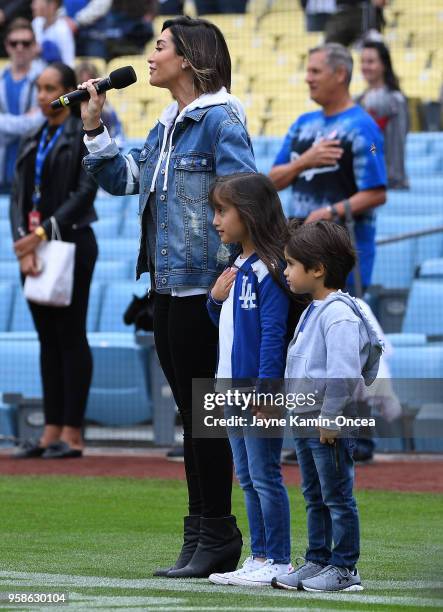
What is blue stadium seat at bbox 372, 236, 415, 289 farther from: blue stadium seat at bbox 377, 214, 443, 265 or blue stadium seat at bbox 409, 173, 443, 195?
blue stadium seat at bbox 409, 173, 443, 195

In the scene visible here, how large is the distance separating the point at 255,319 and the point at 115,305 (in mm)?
5970

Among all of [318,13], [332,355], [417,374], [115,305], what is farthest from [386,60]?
[332,355]

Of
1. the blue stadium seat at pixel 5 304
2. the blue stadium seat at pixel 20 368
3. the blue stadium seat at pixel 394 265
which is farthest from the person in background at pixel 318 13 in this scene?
the blue stadium seat at pixel 20 368

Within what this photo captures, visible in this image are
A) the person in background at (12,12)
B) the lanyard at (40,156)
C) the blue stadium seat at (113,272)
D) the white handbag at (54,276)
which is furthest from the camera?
the person in background at (12,12)

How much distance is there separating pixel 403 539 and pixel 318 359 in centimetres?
171

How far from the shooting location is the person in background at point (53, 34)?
53.5 feet

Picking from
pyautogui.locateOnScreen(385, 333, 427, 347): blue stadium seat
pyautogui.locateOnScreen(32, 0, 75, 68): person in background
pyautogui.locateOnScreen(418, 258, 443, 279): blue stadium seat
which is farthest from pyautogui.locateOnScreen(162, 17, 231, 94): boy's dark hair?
pyautogui.locateOnScreen(32, 0, 75, 68): person in background

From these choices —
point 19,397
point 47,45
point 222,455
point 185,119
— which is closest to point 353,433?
point 222,455

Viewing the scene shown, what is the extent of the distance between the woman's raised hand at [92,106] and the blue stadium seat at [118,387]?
4.59 metres

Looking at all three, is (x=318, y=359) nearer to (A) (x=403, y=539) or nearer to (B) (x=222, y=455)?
(B) (x=222, y=455)

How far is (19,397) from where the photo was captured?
983 centimetres

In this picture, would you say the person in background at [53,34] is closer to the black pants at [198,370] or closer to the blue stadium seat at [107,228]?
the blue stadium seat at [107,228]

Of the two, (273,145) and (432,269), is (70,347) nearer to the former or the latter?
(432,269)

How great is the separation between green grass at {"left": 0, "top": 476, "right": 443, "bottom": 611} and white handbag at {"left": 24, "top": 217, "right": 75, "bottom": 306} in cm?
115
